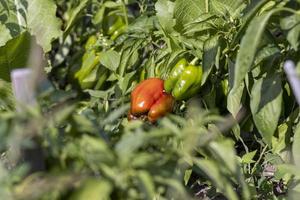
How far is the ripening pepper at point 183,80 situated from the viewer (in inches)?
75.7

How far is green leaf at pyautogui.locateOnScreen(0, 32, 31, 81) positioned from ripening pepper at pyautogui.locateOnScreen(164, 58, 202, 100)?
445 mm

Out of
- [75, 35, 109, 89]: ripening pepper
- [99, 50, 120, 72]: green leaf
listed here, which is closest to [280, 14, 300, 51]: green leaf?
[99, 50, 120, 72]: green leaf

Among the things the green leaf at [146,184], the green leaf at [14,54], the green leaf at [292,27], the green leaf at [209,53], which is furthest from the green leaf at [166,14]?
the green leaf at [146,184]

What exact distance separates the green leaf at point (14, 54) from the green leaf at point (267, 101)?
0.76m

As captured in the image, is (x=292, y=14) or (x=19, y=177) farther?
(x=292, y=14)

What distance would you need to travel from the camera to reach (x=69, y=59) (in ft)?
9.24

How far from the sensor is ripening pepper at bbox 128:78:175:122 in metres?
1.97

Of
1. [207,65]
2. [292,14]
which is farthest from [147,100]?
[292,14]

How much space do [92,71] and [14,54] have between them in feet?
1.44

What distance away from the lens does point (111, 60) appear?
224cm

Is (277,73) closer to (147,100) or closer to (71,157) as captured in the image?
(147,100)

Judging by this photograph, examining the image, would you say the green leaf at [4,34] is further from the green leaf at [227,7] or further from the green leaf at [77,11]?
the green leaf at [227,7]

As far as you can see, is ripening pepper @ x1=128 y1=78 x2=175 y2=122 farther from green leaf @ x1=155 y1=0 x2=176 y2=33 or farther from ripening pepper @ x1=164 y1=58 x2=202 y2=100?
green leaf @ x1=155 y1=0 x2=176 y2=33

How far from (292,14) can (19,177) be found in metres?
0.76
